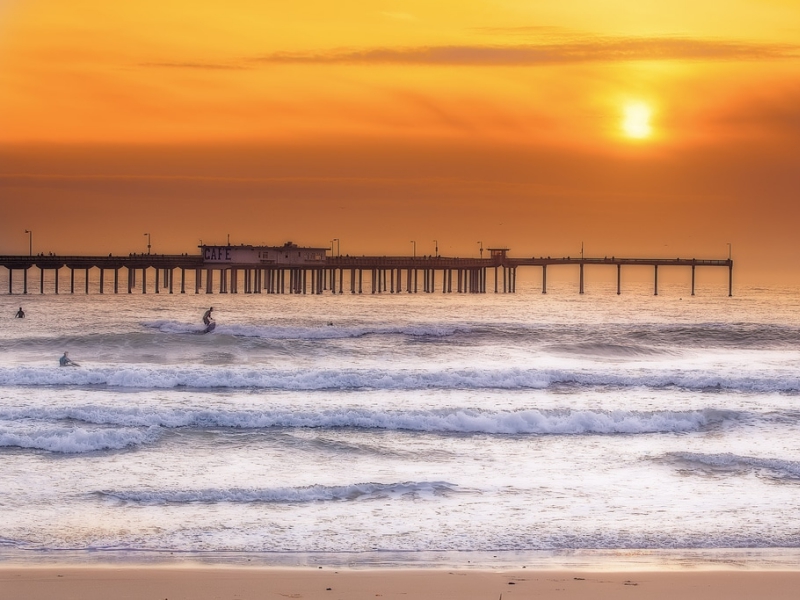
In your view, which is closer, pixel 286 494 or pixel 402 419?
pixel 286 494

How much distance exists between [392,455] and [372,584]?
7275mm

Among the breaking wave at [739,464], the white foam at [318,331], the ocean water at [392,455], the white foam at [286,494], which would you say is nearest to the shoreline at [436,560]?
the ocean water at [392,455]

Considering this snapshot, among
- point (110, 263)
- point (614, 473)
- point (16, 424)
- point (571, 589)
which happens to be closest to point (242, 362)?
point (16, 424)

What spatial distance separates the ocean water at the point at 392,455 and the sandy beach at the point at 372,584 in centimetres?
66

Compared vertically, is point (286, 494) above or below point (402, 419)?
below

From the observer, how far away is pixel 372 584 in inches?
374

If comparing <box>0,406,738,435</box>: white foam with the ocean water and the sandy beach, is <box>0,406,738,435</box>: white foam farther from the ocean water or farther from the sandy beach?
the sandy beach

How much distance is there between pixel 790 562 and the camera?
34.2 ft

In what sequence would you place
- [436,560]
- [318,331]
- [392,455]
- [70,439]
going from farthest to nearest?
1. [318,331]
2. [392,455]
3. [70,439]
4. [436,560]

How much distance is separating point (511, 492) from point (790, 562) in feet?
13.6

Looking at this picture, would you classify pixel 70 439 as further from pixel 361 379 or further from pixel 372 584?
pixel 361 379

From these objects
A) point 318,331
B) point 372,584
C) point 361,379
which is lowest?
point 372,584

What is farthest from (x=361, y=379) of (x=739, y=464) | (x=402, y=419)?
(x=739, y=464)

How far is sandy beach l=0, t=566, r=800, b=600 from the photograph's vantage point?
9164 mm
